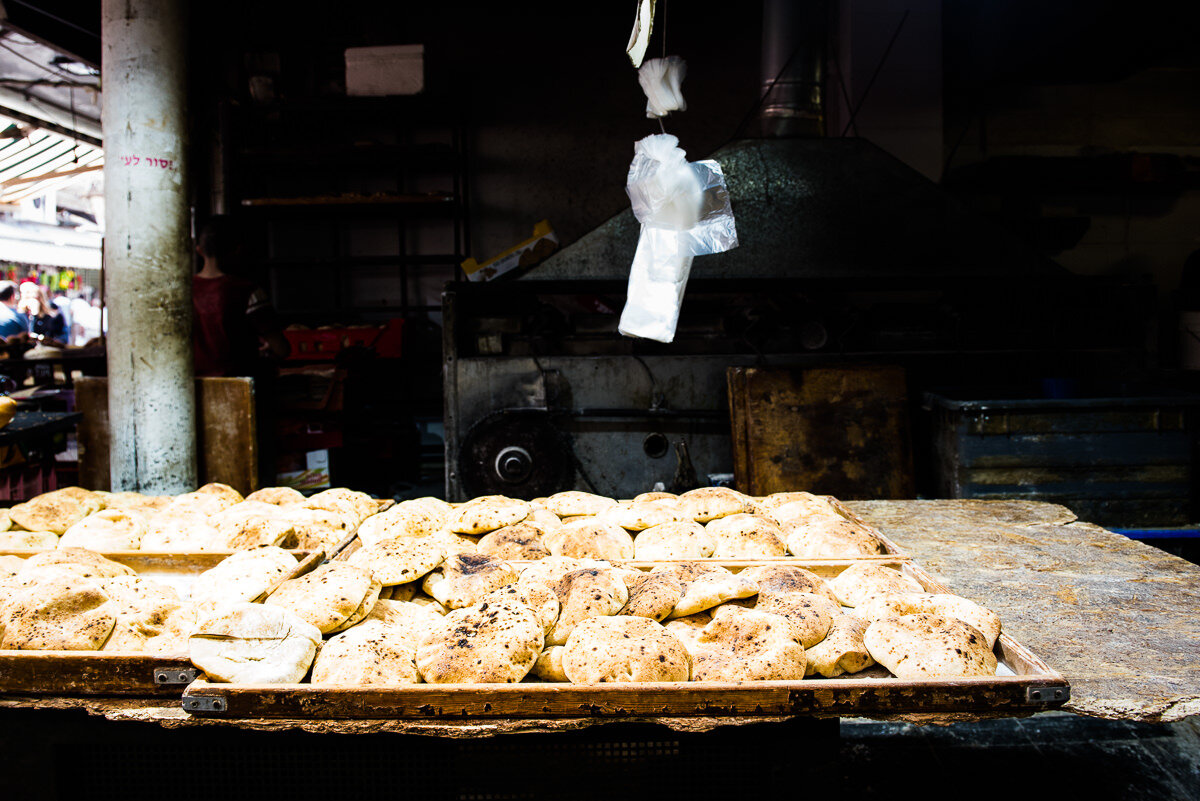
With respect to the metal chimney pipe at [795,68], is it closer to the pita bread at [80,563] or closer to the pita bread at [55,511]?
the pita bread at [55,511]

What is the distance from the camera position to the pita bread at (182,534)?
2.11 meters

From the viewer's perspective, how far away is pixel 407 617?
5.64ft

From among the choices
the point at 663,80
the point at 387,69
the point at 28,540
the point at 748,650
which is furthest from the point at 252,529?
the point at 387,69

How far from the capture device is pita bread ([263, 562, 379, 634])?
1.57 metres

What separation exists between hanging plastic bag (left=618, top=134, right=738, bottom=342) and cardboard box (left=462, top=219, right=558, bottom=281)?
256 centimetres

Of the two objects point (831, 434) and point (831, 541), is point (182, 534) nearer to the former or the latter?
point (831, 541)

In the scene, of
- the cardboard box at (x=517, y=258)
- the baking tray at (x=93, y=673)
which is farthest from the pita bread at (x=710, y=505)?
the cardboard box at (x=517, y=258)

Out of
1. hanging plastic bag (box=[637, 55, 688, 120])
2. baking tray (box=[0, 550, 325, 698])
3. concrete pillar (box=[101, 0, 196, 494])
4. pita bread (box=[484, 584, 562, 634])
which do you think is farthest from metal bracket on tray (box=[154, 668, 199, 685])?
concrete pillar (box=[101, 0, 196, 494])

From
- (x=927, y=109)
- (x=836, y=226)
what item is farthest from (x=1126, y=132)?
(x=836, y=226)

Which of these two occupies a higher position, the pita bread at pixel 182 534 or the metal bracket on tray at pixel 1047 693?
the pita bread at pixel 182 534

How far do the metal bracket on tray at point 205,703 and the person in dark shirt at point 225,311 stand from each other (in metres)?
3.12

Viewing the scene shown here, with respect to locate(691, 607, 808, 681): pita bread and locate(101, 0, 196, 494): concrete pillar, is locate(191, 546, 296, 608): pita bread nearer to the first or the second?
locate(691, 607, 808, 681): pita bread

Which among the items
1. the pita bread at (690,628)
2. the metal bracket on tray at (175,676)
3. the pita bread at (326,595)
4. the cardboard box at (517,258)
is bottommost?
the pita bread at (690,628)

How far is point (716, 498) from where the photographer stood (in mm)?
2377
